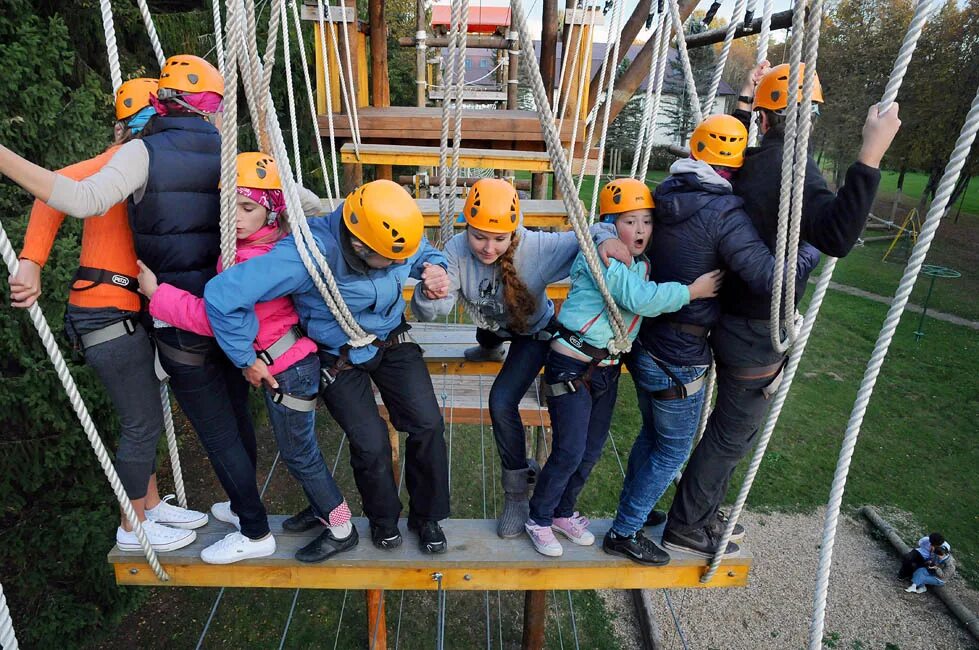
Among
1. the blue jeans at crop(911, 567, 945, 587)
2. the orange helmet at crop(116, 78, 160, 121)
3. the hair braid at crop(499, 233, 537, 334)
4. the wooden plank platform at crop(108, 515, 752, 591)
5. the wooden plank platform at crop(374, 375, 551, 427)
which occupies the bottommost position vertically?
the blue jeans at crop(911, 567, 945, 587)

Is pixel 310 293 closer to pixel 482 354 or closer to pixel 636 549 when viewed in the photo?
pixel 636 549

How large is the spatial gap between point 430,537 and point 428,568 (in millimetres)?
106

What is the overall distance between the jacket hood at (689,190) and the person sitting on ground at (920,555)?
6.14 m

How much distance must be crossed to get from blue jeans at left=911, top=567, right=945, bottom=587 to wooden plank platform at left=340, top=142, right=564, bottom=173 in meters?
5.48

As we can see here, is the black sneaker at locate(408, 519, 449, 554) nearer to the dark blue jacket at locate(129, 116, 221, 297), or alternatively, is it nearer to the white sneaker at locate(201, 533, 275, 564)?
the white sneaker at locate(201, 533, 275, 564)

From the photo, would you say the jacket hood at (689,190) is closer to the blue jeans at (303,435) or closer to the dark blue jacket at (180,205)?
the blue jeans at (303,435)

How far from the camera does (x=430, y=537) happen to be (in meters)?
2.25

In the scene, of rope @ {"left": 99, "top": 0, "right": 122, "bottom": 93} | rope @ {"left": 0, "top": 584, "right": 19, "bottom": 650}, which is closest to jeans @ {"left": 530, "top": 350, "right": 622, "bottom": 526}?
rope @ {"left": 0, "top": 584, "right": 19, "bottom": 650}

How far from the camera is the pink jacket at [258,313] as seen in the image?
6.09 ft

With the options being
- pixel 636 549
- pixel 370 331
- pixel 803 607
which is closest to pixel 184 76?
pixel 370 331

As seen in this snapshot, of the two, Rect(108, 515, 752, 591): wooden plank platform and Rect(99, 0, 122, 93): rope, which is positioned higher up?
Rect(99, 0, 122, 93): rope

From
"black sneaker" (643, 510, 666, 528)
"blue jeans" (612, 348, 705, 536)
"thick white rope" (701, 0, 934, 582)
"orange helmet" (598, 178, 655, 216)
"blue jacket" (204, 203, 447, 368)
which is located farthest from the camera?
"black sneaker" (643, 510, 666, 528)

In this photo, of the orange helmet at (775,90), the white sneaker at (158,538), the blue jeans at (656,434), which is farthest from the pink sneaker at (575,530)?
the orange helmet at (775,90)

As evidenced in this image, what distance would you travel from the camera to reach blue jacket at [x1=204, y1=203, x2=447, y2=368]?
176 cm
